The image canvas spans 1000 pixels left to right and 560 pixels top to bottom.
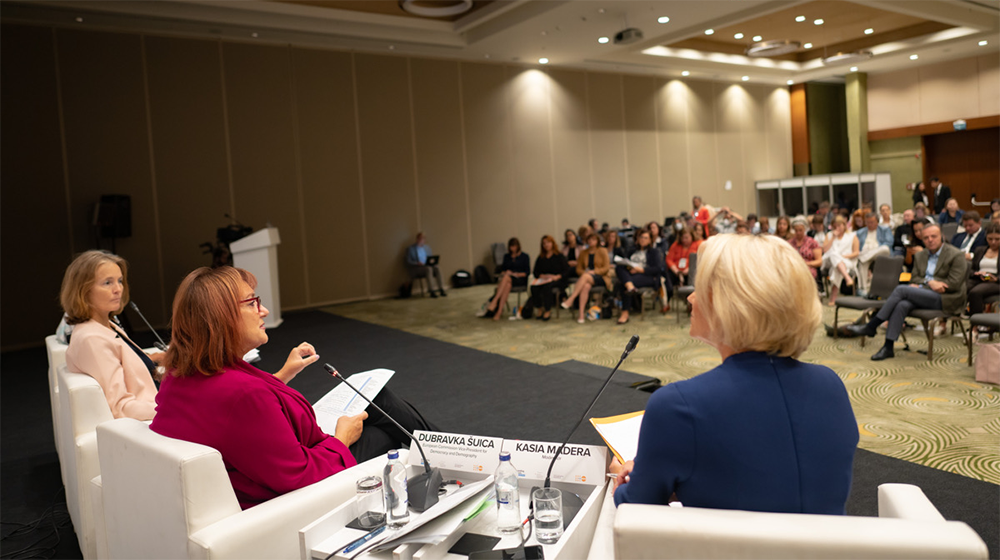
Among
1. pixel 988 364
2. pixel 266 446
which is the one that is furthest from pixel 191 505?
pixel 988 364

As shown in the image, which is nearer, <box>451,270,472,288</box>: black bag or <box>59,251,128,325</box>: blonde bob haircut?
<box>59,251,128,325</box>: blonde bob haircut

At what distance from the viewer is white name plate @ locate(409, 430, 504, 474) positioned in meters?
1.99

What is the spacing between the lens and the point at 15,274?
9.05m

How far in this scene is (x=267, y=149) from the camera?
11016 mm

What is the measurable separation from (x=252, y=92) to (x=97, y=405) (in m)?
8.99

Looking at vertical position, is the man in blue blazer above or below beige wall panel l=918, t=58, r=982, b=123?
below

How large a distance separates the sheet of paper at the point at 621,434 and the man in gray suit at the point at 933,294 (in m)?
4.74

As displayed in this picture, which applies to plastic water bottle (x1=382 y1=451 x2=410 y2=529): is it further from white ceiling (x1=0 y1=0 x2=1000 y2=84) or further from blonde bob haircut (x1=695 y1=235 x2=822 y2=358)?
white ceiling (x1=0 y1=0 x2=1000 y2=84)

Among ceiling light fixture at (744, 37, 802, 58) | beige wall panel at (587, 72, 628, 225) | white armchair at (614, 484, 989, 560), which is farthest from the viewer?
beige wall panel at (587, 72, 628, 225)

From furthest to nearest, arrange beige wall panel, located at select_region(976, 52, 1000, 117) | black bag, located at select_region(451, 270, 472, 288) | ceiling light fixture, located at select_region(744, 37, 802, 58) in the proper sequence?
beige wall panel, located at select_region(976, 52, 1000, 117) < ceiling light fixture, located at select_region(744, 37, 802, 58) < black bag, located at select_region(451, 270, 472, 288)

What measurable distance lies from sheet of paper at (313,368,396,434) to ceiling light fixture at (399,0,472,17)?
28.3 feet

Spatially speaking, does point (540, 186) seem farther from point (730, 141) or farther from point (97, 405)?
point (97, 405)

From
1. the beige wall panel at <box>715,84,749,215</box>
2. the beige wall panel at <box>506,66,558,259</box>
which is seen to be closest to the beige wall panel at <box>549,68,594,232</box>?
the beige wall panel at <box>506,66,558,259</box>

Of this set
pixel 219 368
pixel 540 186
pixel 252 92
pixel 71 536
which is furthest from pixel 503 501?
pixel 540 186
